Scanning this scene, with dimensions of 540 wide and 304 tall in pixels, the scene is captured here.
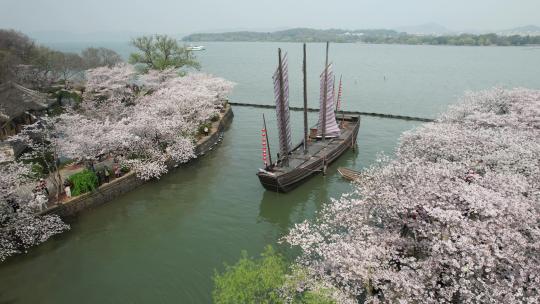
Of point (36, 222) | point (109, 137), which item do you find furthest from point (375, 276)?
point (109, 137)

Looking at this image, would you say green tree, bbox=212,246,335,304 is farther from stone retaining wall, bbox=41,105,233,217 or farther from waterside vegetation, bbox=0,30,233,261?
stone retaining wall, bbox=41,105,233,217

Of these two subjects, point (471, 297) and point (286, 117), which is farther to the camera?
point (286, 117)

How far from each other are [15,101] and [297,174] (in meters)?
30.6

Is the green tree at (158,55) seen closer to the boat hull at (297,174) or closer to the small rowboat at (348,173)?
the boat hull at (297,174)

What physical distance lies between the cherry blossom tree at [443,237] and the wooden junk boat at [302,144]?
854cm

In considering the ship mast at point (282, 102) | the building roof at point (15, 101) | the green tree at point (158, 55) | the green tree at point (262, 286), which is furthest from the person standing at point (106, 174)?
the green tree at point (158, 55)

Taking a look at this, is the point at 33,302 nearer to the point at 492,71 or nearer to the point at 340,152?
the point at 340,152

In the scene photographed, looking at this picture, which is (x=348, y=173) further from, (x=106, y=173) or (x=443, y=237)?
(x=106, y=173)

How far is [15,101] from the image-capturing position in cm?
3541

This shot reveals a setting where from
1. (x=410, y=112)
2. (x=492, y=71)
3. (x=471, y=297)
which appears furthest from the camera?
(x=492, y=71)

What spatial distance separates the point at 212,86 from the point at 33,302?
3573cm

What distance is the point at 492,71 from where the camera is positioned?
97188 millimetres

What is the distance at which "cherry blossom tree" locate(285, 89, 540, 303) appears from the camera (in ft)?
37.8

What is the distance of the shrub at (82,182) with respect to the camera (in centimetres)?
2481
